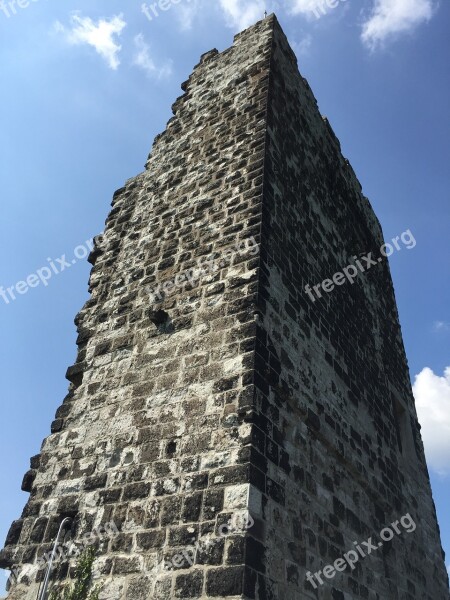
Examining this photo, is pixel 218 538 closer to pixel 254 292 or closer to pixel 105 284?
pixel 254 292

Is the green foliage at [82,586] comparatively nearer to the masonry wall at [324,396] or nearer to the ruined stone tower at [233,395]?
the ruined stone tower at [233,395]

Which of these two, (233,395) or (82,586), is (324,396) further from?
(82,586)

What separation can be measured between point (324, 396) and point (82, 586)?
284 cm

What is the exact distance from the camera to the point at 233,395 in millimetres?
4281

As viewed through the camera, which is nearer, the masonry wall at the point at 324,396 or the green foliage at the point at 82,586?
the green foliage at the point at 82,586

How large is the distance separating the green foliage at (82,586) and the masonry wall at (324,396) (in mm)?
1428

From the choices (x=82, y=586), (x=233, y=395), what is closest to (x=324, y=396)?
(x=233, y=395)

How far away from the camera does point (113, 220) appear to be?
736 centimetres

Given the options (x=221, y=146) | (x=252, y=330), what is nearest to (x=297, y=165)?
(x=221, y=146)

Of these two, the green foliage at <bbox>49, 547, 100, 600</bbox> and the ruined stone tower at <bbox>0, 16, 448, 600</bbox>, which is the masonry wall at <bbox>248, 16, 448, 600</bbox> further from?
the green foliage at <bbox>49, 547, 100, 600</bbox>

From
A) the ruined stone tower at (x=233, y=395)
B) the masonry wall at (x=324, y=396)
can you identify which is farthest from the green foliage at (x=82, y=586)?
the masonry wall at (x=324, y=396)

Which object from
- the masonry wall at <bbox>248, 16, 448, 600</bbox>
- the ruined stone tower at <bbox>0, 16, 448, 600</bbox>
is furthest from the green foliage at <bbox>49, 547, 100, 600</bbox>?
the masonry wall at <bbox>248, 16, 448, 600</bbox>

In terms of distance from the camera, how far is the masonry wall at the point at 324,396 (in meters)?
4.32

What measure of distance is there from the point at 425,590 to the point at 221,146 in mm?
6367
